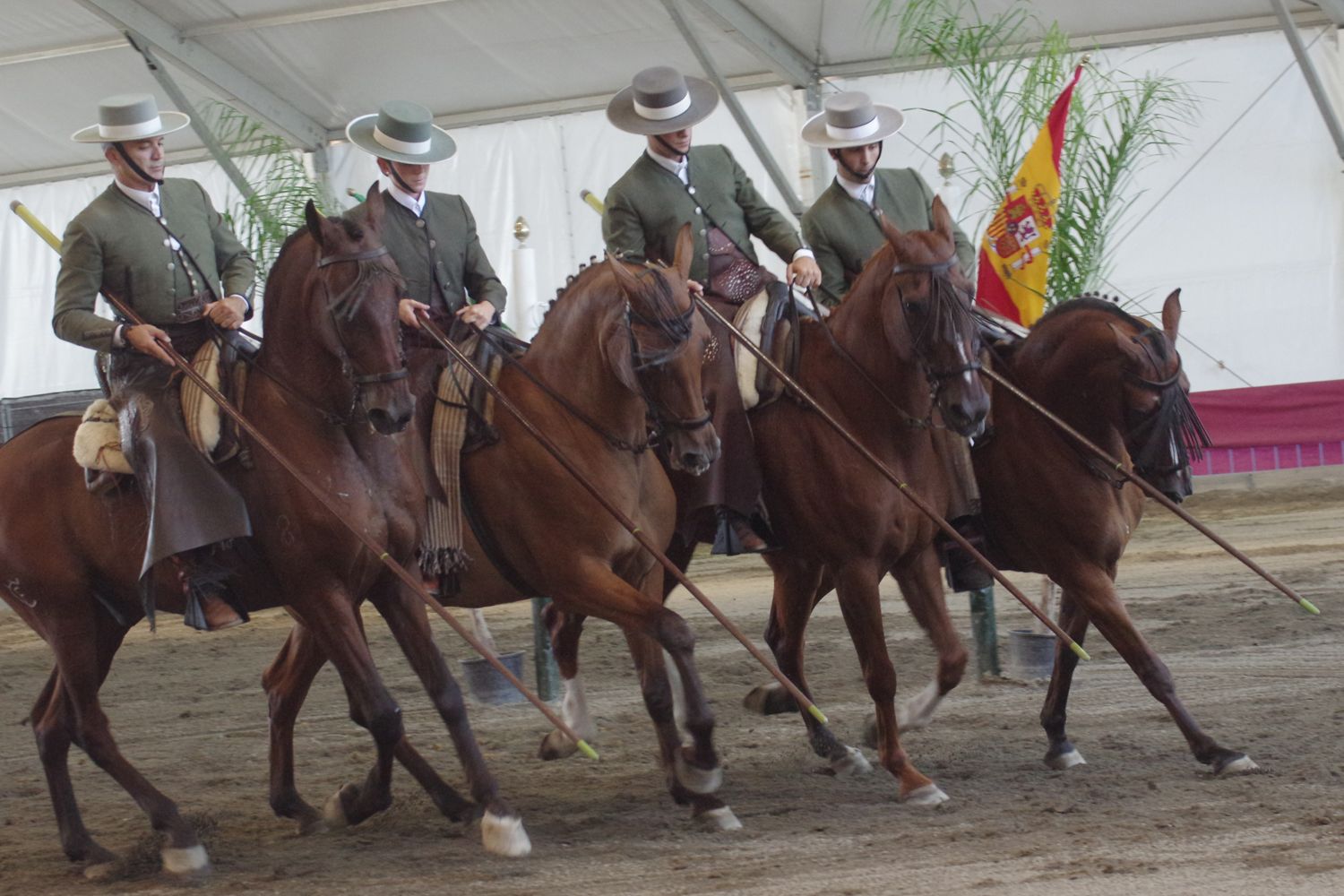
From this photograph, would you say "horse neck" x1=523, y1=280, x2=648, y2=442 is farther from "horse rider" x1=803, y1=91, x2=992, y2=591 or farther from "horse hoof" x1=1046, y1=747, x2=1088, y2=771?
"horse hoof" x1=1046, y1=747, x2=1088, y2=771

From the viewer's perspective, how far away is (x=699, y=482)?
20.1 ft

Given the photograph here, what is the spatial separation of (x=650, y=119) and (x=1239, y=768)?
3.56 meters

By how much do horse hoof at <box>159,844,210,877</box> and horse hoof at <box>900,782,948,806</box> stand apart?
2500 millimetres

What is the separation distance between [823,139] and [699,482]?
6.10 feet

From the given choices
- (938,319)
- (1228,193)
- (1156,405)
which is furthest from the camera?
(1228,193)

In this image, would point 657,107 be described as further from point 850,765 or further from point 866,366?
point 850,765

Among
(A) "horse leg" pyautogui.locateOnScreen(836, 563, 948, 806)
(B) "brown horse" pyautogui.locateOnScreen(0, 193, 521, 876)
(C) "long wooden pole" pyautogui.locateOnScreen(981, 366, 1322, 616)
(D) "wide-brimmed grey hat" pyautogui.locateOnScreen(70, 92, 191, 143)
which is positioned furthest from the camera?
(C) "long wooden pole" pyautogui.locateOnScreen(981, 366, 1322, 616)

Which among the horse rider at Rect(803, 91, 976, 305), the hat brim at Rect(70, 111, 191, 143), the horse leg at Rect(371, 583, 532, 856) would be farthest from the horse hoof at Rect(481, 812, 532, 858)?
the horse rider at Rect(803, 91, 976, 305)

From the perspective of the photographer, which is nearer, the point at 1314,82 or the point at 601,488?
the point at 601,488

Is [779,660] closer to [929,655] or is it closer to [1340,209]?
[929,655]

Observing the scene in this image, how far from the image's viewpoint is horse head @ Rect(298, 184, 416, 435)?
4.88m

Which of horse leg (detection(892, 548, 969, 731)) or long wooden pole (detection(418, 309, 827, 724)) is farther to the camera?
horse leg (detection(892, 548, 969, 731))

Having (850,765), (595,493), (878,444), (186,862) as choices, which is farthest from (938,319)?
(186,862)

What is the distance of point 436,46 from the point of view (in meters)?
15.7
